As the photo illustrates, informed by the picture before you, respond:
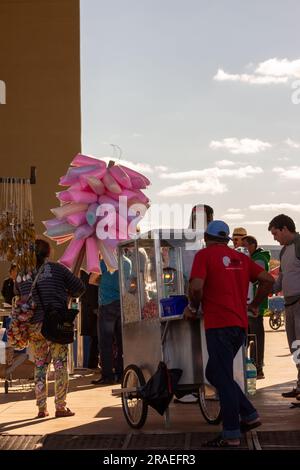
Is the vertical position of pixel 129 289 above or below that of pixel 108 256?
below

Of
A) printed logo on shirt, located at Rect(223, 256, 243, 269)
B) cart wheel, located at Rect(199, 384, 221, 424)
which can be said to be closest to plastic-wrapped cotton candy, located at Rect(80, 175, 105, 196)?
cart wheel, located at Rect(199, 384, 221, 424)

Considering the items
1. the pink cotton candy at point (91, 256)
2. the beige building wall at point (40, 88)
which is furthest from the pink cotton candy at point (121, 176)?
the beige building wall at point (40, 88)

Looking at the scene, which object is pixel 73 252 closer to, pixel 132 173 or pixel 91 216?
pixel 91 216

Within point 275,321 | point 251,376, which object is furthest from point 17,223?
point 275,321

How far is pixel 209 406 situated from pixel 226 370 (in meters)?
1.57

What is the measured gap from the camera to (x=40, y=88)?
32.2m

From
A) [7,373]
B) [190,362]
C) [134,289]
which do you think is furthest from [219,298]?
[7,373]

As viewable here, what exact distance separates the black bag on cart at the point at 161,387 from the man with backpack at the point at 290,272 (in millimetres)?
1948

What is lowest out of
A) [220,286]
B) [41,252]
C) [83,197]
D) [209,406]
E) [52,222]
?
[209,406]

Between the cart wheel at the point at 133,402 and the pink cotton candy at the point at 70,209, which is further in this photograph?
the pink cotton candy at the point at 70,209

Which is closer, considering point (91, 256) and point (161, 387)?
point (161, 387)

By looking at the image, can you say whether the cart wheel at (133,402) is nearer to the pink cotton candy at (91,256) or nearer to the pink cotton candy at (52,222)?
the pink cotton candy at (91,256)

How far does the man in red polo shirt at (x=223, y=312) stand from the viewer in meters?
7.73
